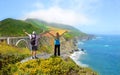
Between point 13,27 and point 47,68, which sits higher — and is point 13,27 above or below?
above

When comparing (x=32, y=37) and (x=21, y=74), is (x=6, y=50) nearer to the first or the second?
(x=32, y=37)

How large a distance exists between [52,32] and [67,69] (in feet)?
13.4

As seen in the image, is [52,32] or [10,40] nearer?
[52,32]

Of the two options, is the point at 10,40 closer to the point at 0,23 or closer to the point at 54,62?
the point at 54,62

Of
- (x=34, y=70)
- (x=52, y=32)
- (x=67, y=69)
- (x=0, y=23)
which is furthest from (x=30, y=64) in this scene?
(x=0, y=23)

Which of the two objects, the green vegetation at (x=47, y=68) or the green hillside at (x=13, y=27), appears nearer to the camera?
the green vegetation at (x=47, y=68)

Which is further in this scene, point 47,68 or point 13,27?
point 13,27

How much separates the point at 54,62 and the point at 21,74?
216cm

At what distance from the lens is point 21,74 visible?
19.1 metres

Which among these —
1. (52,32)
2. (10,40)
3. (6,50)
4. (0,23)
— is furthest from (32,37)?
(0,23)

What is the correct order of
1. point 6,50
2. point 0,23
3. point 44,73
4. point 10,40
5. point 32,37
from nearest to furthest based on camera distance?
point 44,73, point 32,37, point 6,50, point 10,40, point 0,23

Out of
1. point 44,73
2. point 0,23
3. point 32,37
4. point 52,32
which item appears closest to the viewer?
point 44,73

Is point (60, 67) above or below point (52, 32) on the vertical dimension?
below

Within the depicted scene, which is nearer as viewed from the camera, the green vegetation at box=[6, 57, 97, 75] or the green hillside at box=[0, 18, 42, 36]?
the green vegetation at box=[6, 57, 97, 75]
